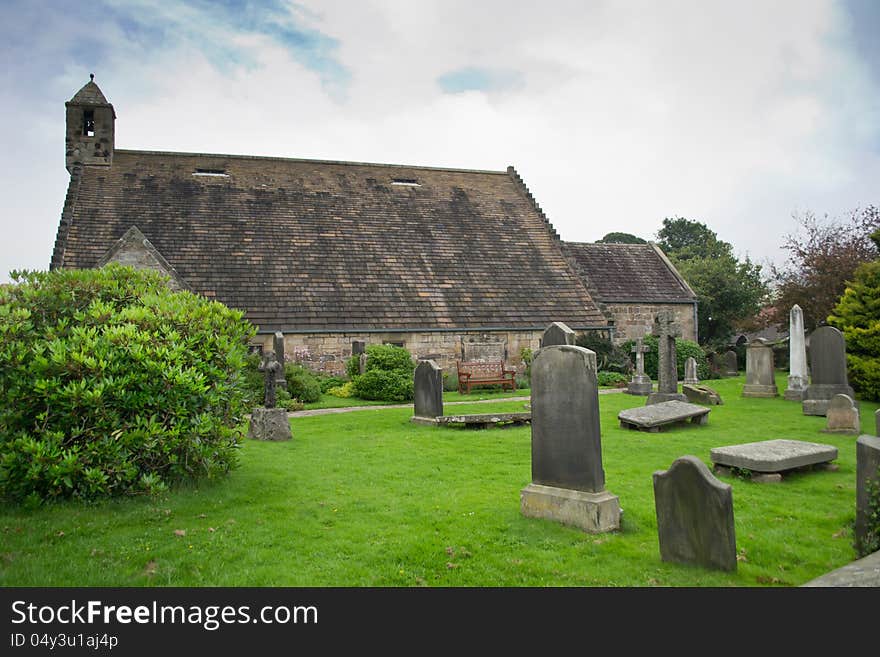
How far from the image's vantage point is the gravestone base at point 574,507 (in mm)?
6285

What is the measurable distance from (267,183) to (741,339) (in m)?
31.4

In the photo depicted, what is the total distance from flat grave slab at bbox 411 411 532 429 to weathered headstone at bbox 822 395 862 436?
585 cm

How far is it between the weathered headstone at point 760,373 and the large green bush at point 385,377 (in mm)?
9969

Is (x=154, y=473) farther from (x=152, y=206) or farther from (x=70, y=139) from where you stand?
(x=70, y=139)

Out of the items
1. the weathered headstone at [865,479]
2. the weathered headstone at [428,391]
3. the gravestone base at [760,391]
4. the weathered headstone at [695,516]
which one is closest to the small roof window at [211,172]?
the weathered headstone at [428,391]

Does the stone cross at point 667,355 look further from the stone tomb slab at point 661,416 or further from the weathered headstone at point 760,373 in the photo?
the weathered headstone at point 760,373

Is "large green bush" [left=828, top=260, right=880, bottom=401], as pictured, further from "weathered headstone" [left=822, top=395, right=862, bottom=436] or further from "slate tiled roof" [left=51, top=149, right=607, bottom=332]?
"slate tiled roof" [left=51, top=149, right=607, bottom=332]

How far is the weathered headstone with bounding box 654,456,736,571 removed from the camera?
5.07 m

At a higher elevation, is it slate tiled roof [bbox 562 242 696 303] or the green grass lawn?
slate tiled roof [bbox 562 242 696 303]

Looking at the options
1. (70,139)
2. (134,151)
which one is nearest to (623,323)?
(134,151)

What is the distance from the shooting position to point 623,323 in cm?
2805

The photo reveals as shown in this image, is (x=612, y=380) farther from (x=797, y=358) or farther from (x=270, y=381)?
(x=270, y=381)

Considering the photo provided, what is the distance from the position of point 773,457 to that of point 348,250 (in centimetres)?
1864

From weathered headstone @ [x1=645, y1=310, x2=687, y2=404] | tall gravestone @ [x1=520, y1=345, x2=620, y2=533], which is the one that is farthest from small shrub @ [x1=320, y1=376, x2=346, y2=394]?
tall gravestone @ [x1=520, y1=345, x2=620, y2=533]
